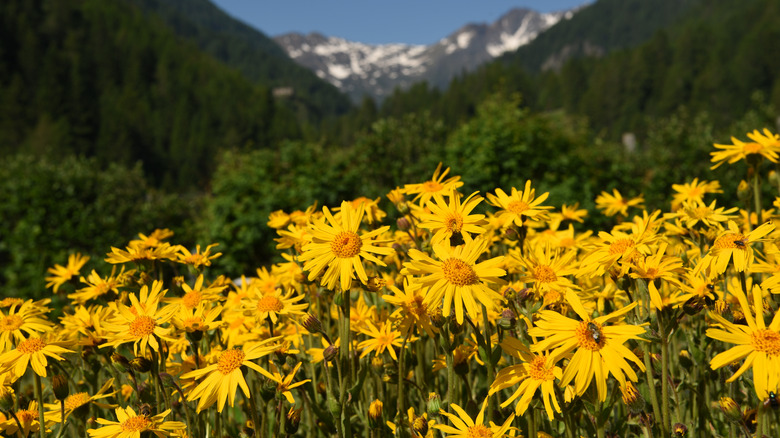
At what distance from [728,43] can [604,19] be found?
388ft

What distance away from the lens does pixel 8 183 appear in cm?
906

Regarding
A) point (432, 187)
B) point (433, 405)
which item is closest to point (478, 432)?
point (433, 405)

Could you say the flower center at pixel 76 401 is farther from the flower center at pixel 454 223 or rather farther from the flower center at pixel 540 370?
the flower center at pixel 540 370

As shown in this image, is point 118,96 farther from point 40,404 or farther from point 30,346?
point 40,404

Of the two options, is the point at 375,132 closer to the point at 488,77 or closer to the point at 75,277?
the point at 75,277

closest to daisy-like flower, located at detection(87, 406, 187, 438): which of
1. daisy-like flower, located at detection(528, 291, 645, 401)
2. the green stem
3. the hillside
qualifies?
the green stem

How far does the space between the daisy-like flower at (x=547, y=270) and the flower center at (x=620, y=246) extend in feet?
0.47

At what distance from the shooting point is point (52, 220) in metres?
9.01

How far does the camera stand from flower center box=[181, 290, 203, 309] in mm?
2100

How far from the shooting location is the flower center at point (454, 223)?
69.2 inches

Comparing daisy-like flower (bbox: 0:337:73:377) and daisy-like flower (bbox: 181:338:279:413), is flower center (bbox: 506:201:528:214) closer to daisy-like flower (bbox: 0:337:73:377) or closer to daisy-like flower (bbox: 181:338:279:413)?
daisy-like flower (bbox: 181:338:279:413)

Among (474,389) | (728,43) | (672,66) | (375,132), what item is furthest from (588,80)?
(474,389)

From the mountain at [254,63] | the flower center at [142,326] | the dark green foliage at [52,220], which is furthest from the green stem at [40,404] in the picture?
the mountain at [254,63]

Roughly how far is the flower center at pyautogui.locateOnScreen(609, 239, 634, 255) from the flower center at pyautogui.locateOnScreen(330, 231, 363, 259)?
2.87 feet
